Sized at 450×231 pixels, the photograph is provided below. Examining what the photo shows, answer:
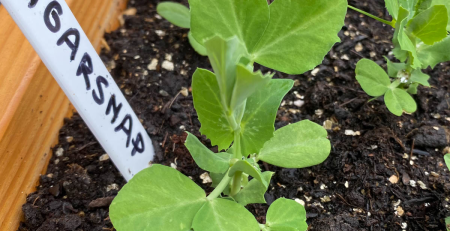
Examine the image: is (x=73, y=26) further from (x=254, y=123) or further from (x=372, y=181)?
(x=372, y=181)

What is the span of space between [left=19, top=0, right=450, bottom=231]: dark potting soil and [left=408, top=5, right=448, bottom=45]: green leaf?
0.27m

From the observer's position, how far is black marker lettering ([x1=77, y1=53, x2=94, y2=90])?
71cm

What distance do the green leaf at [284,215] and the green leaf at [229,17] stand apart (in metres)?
0.34

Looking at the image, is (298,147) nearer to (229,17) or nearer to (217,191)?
(217,191)

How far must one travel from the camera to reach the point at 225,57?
1.40ft

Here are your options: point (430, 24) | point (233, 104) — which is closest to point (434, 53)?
point (430, 24)

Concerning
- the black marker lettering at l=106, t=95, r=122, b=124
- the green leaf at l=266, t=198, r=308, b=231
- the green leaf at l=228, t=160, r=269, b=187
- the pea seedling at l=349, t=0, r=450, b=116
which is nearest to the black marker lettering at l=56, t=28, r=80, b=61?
the black marker lettering at l=106, t=95, r=122, b=124

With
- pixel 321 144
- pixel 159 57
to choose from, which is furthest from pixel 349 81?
pixel 159 57

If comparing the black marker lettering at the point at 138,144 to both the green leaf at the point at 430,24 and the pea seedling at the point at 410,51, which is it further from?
the green leaf at the point at 430,24

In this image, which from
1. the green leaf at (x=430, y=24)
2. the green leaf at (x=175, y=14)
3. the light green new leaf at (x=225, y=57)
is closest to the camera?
the light green new leaf at (x=225, y=57)

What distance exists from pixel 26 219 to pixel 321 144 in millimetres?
674

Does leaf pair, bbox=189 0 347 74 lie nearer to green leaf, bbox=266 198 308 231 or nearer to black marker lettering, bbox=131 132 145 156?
green leaf, bbox=266 198 308 231

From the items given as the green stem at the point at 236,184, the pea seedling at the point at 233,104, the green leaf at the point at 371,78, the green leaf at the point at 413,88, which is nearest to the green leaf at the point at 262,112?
the pea seedling at the point at 233,104

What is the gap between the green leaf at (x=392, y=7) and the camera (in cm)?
79
